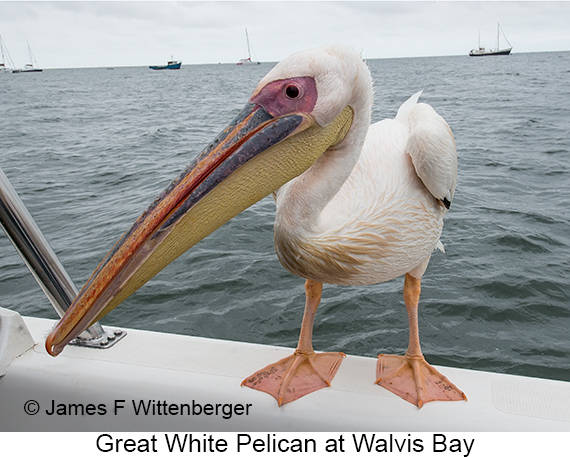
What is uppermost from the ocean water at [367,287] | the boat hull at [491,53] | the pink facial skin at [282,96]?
the boat hull at [491,53]

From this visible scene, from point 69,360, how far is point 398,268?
129 cm

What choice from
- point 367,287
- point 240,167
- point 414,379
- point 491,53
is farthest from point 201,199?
point 491,53

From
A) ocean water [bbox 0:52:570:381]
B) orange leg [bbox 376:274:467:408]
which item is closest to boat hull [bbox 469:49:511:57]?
ocean water [bbox 0:52:570:381]

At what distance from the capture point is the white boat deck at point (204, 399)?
5.21 ft

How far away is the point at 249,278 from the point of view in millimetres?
3955

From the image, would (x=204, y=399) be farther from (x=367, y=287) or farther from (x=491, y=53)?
(x=491, y=53)

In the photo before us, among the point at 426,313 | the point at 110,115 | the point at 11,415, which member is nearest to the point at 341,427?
the point at 11,415

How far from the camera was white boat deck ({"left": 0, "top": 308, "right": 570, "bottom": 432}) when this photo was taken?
1.59m

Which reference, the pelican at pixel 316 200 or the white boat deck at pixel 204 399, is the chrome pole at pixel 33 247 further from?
the pelican at pixel 316 200

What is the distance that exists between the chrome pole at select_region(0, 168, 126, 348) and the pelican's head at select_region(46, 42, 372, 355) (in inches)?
17.2

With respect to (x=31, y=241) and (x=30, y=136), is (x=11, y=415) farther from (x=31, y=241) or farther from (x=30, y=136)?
(x=30, y=136)

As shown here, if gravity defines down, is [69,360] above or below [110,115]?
below

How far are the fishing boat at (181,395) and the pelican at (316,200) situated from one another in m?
0.08

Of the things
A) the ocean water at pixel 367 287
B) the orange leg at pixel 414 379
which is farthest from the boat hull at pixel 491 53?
the orange leg at pixel 414 379
